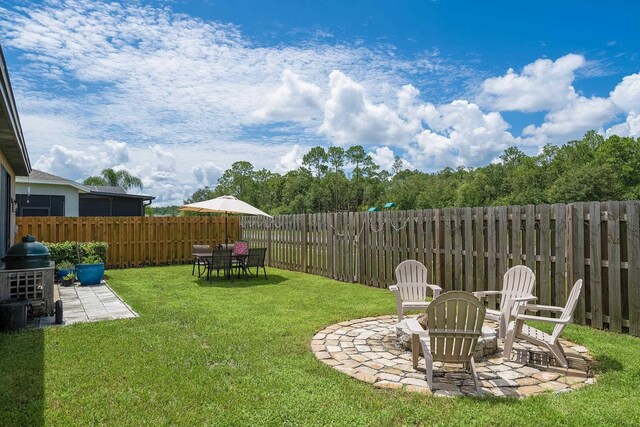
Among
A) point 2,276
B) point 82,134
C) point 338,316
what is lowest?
point 338,316

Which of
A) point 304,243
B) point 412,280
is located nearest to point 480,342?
point 412,280

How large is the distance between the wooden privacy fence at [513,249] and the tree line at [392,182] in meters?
44.8

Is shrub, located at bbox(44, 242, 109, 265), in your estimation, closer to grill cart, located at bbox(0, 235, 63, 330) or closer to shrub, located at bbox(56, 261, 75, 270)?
shrub, located at bbox(56, 261, 75, 270)

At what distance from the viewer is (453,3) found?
33.6 ft

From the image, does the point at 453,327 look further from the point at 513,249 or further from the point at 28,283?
the point at 28,283

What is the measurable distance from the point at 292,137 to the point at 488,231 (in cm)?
1807

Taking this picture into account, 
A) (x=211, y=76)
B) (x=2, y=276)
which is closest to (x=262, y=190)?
(x=211, y=76)

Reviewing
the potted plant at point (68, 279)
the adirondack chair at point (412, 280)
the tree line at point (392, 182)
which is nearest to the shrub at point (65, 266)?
the potted plant at point (68, 279)

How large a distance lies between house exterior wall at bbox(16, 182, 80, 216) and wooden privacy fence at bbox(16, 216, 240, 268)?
5.67 metres

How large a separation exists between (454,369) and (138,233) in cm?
1227

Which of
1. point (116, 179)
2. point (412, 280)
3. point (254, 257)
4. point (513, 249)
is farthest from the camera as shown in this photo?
point (116, 179)

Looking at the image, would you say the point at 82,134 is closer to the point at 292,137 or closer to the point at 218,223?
the point at 218,223

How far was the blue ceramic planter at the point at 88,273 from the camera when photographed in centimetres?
935

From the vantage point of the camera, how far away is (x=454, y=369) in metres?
4.03
